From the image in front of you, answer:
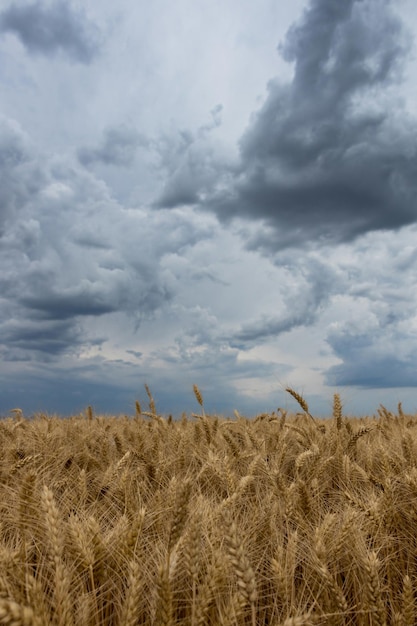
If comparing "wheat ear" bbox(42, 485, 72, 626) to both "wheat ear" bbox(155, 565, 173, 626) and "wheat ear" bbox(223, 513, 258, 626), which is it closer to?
"wheat ear" bbox(155, 565, 173, 626)

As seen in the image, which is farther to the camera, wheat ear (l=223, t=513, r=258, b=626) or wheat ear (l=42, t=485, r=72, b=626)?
wheat ear (l=42, t=485, r=72, b=626)

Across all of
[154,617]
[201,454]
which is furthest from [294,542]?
[201,454]

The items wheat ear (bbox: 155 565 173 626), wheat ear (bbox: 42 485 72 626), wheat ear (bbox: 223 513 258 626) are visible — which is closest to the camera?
wheat ear (bbox: 223 513 258 626)

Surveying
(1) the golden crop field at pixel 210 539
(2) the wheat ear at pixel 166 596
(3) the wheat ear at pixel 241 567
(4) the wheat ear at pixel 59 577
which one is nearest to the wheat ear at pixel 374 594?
(1) the golden crop field at pixel 210 539

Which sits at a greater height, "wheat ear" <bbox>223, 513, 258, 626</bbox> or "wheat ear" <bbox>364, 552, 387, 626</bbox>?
"wheat ear" <bbox>223, 513, 258, 626</bbox>

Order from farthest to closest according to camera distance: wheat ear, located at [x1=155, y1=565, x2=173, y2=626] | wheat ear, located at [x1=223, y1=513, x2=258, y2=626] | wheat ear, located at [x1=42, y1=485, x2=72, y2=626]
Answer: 1. wheat ear, located at [x1=42, y1=485, x2=72, y2=626]
2. wheat ear, located at [x1=155, y1=565, x2=173, y2=626]
3. wheat ear, located at [x1=223, y1=513, x2=258, y2=626]

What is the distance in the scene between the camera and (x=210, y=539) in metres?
2.35

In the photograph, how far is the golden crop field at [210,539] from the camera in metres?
1.72


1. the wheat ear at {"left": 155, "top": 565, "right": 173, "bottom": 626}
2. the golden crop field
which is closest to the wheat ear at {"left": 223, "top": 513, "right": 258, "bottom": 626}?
the golden crop field

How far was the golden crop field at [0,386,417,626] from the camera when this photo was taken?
1.72m

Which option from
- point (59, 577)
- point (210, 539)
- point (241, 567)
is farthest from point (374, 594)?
point (59, 577)

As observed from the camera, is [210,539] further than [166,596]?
Yes

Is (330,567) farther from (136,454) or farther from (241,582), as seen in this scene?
(136,454)

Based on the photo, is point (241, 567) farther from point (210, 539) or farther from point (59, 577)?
point (210, 539)
